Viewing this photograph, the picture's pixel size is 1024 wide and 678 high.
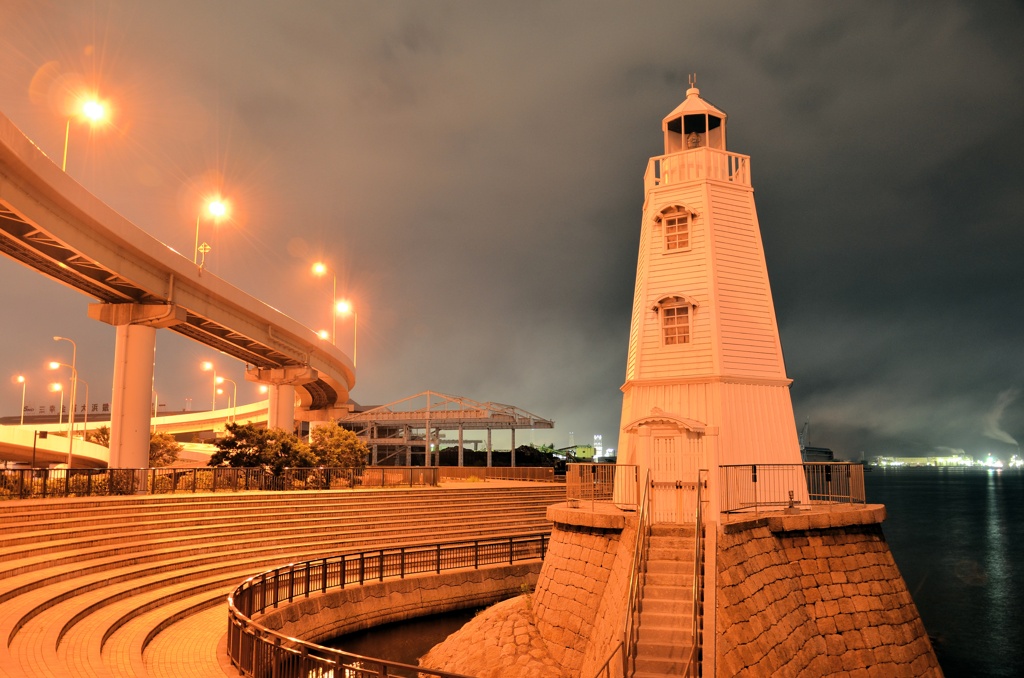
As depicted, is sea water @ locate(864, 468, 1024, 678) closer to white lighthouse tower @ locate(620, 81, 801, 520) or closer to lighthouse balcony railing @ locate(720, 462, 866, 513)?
lighthouse balcony railing @ locate(720, 462, 866, 513)

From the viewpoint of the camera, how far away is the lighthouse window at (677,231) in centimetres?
2134

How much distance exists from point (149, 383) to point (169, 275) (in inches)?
167

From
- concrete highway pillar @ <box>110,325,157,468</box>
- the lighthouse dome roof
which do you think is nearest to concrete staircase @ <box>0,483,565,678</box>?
concrete highway pillar @ <box>110,325,157,468</box>

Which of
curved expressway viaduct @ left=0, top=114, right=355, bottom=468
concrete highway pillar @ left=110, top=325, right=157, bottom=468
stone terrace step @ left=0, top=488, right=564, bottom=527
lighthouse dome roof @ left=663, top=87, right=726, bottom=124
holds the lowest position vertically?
stone terrace step @ left=0, top=488, right=564, bottom=527

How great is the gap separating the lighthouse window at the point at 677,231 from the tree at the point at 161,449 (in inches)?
1550

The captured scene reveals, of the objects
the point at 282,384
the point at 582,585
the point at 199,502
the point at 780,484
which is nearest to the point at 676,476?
the point at 582,585

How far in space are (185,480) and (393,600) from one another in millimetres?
12629

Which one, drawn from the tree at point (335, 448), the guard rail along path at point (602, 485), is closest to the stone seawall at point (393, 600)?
the guard rail along path at point (602, 485)

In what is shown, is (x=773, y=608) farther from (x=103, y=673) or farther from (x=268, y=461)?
(x=268, y=461)

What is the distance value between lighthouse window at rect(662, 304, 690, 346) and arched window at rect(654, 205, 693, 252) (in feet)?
5.93

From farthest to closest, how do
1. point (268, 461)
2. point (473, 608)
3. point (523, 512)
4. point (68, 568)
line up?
point (268, 461), point (523, 512), point (473, 608), point (68, 568)

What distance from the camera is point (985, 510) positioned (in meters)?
112

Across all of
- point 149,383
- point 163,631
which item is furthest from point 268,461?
point 163,631

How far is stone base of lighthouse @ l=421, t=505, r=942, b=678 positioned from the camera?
1407 centimetres
